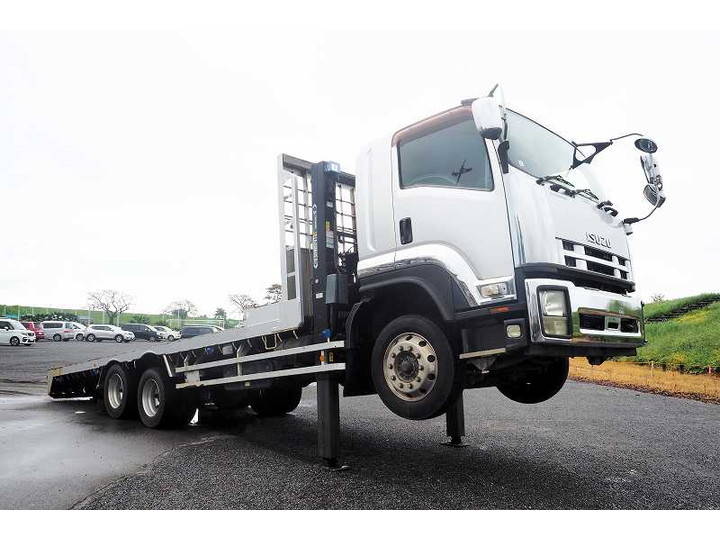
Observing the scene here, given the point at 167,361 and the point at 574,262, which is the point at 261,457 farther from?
the point at 574,262

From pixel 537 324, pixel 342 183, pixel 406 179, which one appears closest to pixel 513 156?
pixel 406 179

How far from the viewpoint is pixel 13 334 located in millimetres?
27938

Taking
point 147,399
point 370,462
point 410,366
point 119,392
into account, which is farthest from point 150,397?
point 410,366

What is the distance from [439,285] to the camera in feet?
13.9

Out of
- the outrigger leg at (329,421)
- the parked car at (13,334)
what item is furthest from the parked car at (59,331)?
the outrigger leg at (329,421)

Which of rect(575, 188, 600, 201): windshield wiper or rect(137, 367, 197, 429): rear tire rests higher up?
rect(575, 188, 600, 201): windshield wiper

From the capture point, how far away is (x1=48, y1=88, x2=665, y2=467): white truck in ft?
12.7

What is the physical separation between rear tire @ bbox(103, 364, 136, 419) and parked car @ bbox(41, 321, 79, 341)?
110 ft

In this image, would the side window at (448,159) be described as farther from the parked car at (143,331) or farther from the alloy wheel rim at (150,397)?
the parked car at (143,331)

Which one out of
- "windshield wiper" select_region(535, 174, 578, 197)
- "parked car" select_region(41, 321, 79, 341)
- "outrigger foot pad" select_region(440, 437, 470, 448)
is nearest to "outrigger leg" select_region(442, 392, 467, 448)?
"outrigger foot pad" select_region(440, 437, 470, 448)

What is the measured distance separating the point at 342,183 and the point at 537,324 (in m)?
2.66

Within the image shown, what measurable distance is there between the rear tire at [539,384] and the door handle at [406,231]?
1.66 m

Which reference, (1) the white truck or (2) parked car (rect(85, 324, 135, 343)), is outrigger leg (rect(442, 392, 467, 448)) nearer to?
(1) the white truck

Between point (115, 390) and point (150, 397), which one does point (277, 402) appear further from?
point (115, 390)
